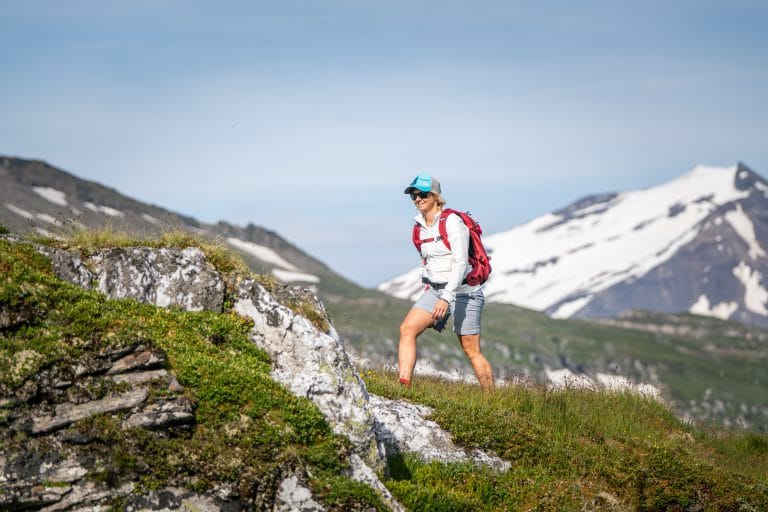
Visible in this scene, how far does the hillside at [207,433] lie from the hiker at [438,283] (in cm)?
149

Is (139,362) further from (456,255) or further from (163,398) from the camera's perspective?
(456,255)

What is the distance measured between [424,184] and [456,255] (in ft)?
4.32

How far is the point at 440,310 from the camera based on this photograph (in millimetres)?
13695

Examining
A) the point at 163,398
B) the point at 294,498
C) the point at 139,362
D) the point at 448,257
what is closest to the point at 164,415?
the point at 163,398

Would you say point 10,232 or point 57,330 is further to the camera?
point 10,232

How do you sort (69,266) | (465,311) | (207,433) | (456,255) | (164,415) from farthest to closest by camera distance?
(465,311) < (456,255) < (69,266) < (207,433) < (164,415)

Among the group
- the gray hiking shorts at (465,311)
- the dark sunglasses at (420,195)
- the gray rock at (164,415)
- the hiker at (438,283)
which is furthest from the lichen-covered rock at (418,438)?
the dark sunglasses at (420,195)

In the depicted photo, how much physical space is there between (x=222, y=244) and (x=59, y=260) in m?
2.32

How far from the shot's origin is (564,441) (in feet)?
42.7

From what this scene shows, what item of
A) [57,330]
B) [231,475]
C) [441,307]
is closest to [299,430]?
[231,475]

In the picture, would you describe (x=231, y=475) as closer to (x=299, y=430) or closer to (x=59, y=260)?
(x=299, y=430)

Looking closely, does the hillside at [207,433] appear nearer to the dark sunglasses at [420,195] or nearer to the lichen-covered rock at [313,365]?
the lichen-covered rock at [313,365]

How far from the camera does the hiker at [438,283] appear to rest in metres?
13.8

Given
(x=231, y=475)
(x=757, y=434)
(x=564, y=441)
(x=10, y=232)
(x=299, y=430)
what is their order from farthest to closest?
(x=757, y=434) → (x=564, y=441) → (x=10, y=232) → (x=299, y=430) → (x=231, y=475)
